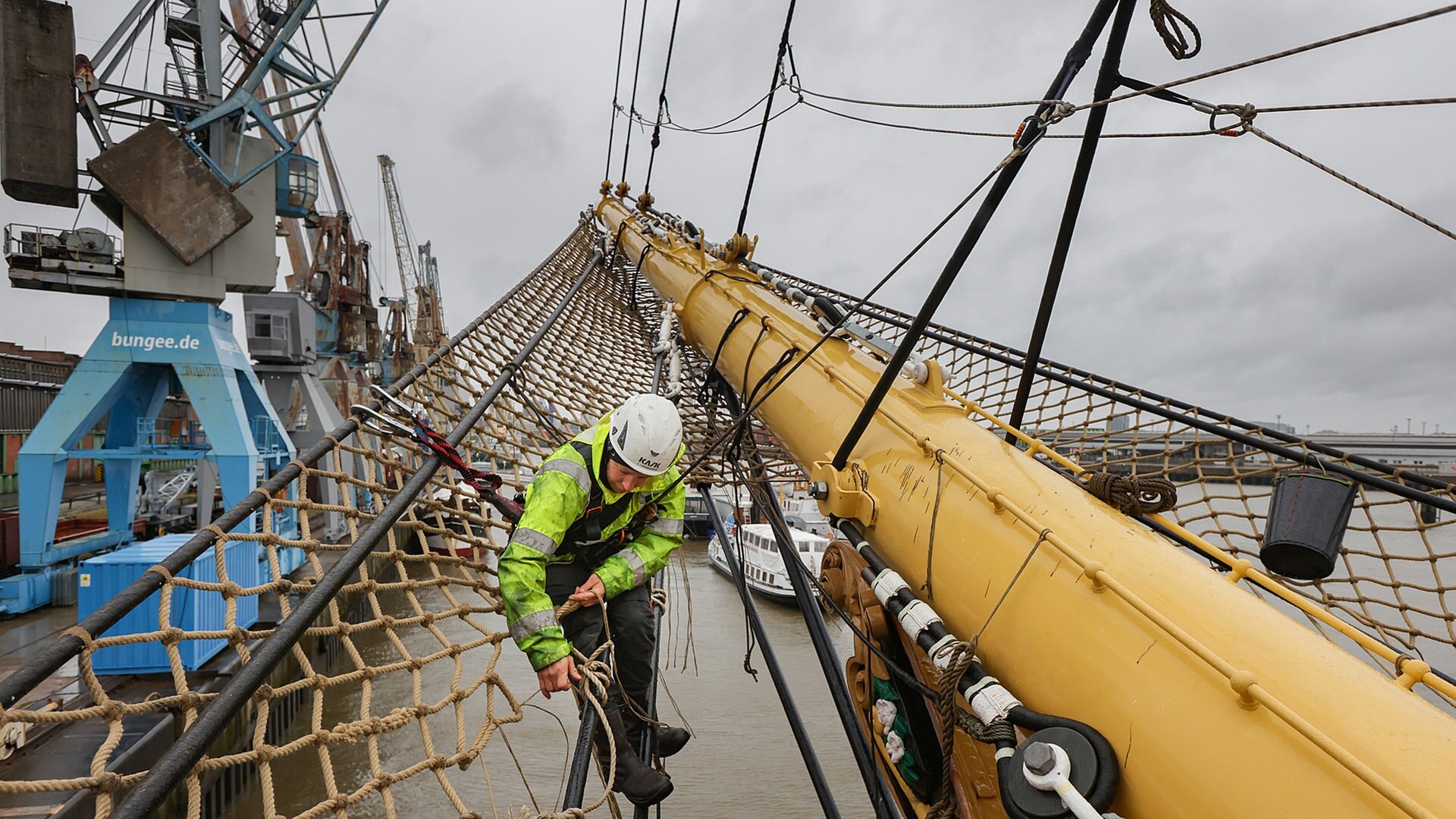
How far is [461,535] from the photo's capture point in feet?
8.27

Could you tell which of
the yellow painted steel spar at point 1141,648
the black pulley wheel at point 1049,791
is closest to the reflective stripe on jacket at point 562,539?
the yellow painted steel spar at point 1141,648

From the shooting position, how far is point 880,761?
66.3 inches

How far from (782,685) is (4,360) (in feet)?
91.7

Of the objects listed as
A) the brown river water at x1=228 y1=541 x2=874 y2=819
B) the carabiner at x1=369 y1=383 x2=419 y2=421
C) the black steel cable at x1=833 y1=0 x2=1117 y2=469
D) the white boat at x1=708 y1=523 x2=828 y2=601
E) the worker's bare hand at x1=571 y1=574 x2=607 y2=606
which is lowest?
the brown river water at x1=228 y1=541 x2=874 y2=819

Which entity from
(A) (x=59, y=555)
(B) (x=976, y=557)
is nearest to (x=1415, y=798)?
(B) (x=976, y=557)

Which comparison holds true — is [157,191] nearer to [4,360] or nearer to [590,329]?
[590,329]

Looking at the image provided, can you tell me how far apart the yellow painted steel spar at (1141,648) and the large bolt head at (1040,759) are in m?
0.09

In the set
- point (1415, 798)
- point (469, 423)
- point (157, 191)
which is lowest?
point (1415, 798)

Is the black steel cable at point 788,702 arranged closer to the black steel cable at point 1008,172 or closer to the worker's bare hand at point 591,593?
the worker's bare hand at point 591,593

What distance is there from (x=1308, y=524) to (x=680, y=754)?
29.4 feet

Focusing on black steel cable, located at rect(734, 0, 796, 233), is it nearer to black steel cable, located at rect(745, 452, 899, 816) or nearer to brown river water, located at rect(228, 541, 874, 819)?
black steel cable, located at rect(745, 452, 899, 816)

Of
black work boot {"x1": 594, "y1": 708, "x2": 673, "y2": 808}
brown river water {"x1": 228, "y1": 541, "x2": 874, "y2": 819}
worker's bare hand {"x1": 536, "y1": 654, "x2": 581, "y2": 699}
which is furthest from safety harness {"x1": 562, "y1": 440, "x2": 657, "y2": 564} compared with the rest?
brown river water {"x1": 228, "y1": 541, "x2": 874, "y2": 819}

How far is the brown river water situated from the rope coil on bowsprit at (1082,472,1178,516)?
561 centimetres

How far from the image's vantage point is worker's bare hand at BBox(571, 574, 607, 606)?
76.0 inches
